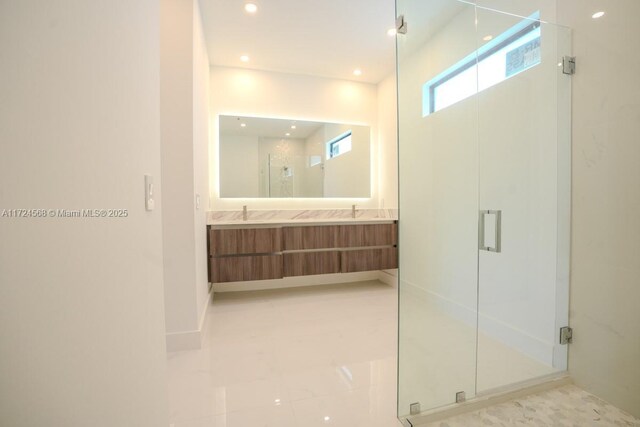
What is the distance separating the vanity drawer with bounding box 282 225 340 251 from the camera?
314 centimetres

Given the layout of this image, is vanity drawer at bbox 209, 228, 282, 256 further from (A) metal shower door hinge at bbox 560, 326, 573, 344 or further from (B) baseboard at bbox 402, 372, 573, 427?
(A) metal shower door hinge at bbox 560, 326, 573, 344

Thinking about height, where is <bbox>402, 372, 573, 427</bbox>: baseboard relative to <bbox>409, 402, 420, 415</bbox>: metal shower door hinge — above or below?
below

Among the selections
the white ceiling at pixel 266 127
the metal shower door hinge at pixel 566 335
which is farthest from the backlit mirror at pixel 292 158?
the metal shower door hinge at pixel 566 335

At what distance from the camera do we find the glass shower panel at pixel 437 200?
158 cm

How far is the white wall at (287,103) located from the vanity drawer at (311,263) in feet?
2.59

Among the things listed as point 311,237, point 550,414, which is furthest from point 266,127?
point 550,414

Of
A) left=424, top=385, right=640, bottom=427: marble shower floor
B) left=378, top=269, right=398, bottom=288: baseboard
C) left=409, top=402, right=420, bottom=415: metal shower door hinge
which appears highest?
left=378, top=269, right=398, bottom=288: baseboard

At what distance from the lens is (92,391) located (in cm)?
74

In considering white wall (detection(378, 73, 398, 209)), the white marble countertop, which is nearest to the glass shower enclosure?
the white marble countertop

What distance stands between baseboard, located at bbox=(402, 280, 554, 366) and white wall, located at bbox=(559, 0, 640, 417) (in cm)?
13

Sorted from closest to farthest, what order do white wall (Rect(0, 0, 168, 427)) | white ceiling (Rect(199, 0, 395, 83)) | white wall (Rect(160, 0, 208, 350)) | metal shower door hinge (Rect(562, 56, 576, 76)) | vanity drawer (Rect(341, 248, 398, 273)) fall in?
white wall (Rect(0, 0, 168, 427)) → metal shower door hinge (Rect(562, 56, 576, 76)) → white wall (Rect(160, 0, 208, 350)) → white ceiling (Rect(199, 0, 395, 83)) → vanity drawer (Rect(341, 248, 398, 273))

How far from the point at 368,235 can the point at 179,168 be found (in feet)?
6.87

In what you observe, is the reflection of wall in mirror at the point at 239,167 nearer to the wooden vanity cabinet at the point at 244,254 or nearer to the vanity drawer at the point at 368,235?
the wooden vanity cabinet at the point at 244,254

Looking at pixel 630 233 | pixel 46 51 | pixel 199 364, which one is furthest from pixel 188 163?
pixel 630 233
